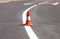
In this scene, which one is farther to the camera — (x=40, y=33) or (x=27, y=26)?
(x=27, y=26)

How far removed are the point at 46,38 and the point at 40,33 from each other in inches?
53.4

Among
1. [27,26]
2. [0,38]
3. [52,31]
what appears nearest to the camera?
[0,38]

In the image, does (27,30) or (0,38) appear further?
(27,30)

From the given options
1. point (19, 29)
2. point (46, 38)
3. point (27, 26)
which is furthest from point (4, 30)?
point (46, 38)

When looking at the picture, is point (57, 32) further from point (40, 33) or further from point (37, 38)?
point (37, 38)

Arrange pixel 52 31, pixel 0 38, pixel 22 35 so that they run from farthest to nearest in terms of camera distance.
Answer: pixel 52 31
pixel 22 35
pixel 0 38

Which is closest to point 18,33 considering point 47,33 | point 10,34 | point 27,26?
point 10,34

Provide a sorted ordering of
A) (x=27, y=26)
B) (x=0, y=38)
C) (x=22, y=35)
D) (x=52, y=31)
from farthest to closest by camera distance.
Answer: (x=27, y=26), (x=52, y=31), (x=22, y=35), (x=0, y=38)

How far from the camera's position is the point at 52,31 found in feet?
37.1

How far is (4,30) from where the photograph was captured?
37.8 ft

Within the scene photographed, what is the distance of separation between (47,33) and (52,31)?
1.93 feet

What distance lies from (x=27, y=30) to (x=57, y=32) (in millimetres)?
1290

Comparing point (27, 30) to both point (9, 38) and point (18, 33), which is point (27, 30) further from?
point (9, 38)

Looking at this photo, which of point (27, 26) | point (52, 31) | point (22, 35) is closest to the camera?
point (22, 35)
